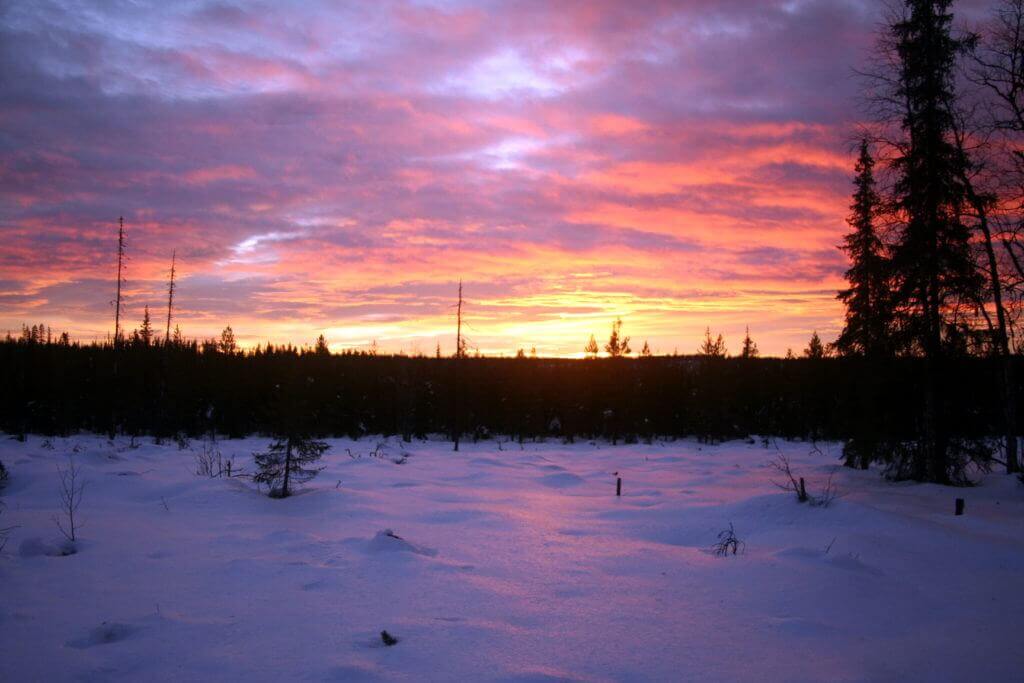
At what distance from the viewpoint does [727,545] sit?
9383 millimetres

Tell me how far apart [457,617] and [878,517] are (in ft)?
24.6

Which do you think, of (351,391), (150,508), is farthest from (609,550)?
(351,391)

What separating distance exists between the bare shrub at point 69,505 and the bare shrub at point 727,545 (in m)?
8.96

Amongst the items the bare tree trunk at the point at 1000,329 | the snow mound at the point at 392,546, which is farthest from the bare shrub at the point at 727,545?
the bare tree trunk at the point at 1000,329

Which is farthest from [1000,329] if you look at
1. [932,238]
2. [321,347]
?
[321,347]

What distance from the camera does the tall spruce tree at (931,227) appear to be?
1586cm

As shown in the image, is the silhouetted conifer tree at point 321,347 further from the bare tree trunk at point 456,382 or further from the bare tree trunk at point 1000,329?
the bare tree trunk at point 1000,329

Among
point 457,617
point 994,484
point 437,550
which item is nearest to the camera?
point 457,617

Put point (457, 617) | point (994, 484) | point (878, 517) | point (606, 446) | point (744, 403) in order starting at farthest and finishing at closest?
point (744, 403), point (606, 446), point (994, 484), point (878, 517), point (457, 617)

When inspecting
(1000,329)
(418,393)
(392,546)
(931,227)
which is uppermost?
(931,227)

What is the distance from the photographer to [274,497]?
11930 mm

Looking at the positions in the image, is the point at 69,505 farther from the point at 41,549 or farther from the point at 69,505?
the point at 41,549

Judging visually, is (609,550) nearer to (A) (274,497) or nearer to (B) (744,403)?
(A) (274,497)

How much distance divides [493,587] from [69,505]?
7259mm
